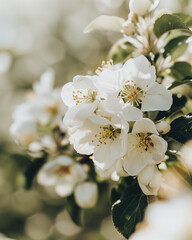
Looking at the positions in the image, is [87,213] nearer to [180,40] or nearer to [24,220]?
[24,220]

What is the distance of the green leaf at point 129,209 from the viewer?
1.31 m

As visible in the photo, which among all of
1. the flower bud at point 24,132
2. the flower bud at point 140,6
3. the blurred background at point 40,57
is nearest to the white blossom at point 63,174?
the flower bud at point 24,132

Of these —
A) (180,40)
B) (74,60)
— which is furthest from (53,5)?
(180,40)

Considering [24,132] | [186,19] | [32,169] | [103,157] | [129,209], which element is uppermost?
[186,19]

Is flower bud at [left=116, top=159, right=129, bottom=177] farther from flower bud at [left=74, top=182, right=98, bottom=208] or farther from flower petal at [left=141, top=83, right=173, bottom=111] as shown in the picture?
flower bud at [left=74, top=182, right=98, bottom=208]

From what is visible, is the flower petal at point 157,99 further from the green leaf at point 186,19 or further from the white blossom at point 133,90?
the green leaf at point 186,19

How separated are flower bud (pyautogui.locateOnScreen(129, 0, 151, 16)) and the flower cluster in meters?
0.33

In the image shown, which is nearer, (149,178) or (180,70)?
(149,178)

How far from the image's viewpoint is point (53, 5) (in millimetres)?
5270

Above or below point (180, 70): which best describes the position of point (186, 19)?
above

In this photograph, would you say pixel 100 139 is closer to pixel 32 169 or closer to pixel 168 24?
pixel 168 24

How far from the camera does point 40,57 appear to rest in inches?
209

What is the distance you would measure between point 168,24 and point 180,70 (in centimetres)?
26

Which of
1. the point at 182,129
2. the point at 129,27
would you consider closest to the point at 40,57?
the point at 129,27
